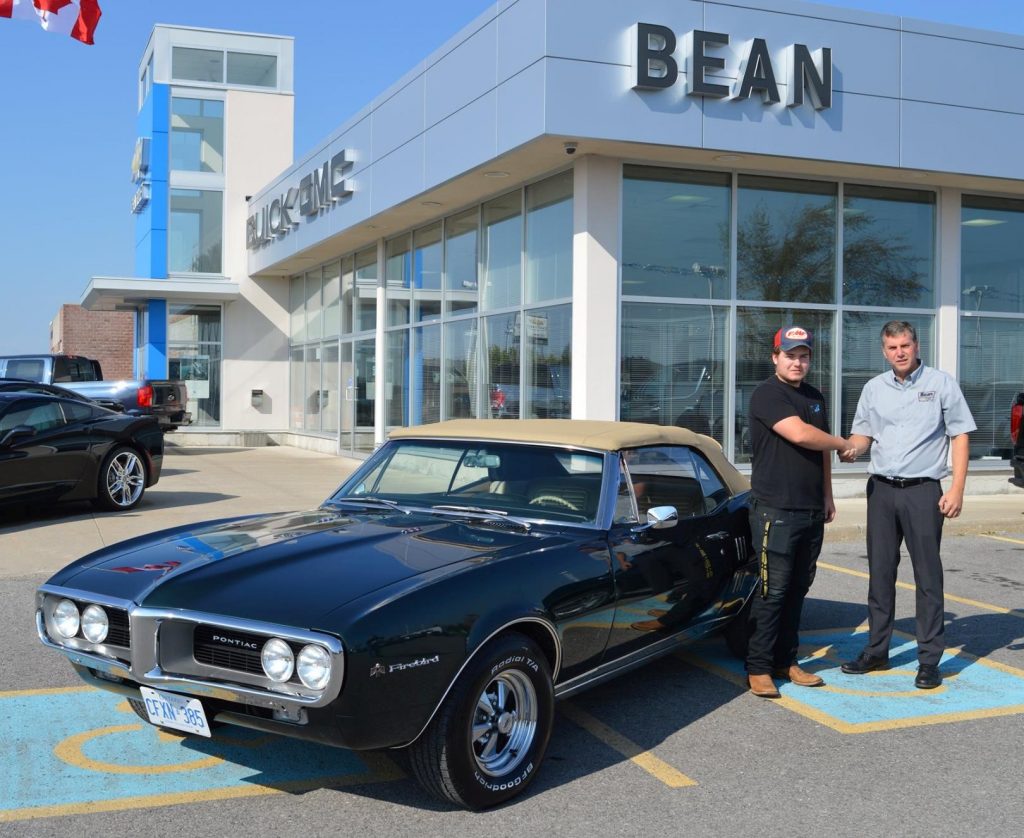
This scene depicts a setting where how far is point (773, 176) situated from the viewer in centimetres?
1353

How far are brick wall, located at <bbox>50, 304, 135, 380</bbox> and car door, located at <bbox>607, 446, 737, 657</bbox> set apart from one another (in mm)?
35789

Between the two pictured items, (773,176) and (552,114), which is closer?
(552,114)

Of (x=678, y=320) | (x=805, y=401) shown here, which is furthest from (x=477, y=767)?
(x=678, y=320)

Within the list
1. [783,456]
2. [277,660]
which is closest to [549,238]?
[783,456]

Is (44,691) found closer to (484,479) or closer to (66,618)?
(66,618)

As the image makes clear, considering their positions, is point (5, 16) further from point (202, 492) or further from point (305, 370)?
point (305, 370)

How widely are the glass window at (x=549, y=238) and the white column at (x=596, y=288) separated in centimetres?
38

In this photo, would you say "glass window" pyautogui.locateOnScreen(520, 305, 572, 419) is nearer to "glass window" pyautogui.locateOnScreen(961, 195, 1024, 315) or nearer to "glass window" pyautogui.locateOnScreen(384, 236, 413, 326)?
"glass window" pyautogui.locateOnScreen(384, 236, 413, 326)

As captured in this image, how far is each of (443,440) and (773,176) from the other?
30.9 ft

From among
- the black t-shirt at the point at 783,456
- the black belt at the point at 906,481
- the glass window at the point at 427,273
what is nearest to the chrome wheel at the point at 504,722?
the black t-shirt at the point at 783,456

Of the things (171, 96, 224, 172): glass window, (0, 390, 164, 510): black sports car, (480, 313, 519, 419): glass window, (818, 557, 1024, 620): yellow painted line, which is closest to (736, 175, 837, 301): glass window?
(480, 313, 519, 419): glass window

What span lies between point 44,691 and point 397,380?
13.2m

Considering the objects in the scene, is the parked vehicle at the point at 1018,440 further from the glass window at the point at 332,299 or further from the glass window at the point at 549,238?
the glass window at the point at 332,299

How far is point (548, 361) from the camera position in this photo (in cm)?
1323
